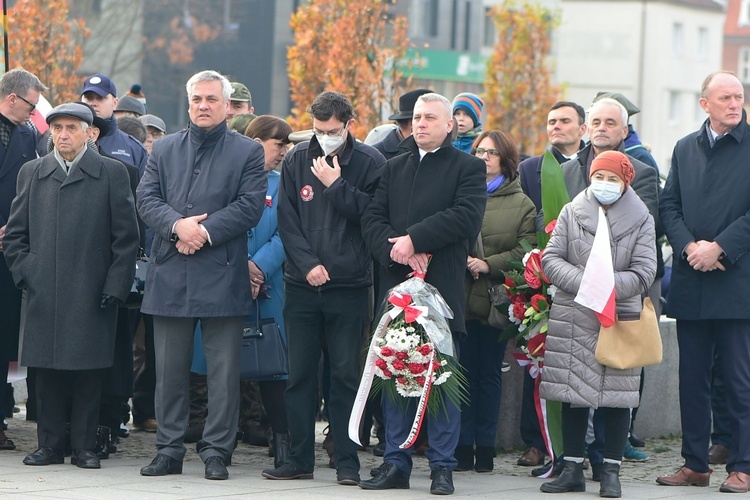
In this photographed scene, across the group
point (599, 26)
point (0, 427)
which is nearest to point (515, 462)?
point (0, 427)

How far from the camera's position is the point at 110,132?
31.8 feet

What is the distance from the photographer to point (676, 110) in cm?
6481

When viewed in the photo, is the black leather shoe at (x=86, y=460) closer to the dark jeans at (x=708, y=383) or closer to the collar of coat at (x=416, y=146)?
the collar of coat at (x=416, y=146)

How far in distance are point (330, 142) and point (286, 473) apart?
6.49 ft

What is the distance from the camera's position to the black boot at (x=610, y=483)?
7.97 metres

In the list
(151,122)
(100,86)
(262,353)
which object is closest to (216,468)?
(262,353)

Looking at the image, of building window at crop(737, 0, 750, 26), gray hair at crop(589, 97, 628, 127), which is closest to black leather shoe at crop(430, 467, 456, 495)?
gray hair at crop(589, 97, 628, 127)

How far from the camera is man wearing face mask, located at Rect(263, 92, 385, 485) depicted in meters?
8.22

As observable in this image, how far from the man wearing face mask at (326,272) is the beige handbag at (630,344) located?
1.45 metres

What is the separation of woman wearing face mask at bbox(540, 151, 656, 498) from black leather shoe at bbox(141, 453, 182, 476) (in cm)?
219

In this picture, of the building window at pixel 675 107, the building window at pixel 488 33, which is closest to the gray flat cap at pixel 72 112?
the building window at pixel 488 33

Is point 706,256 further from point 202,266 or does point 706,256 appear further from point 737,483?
point 202,266

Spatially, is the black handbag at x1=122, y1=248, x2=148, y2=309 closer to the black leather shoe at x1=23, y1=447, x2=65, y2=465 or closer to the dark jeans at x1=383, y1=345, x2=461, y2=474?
the black leather shoe at x1=23, y1=447, x2=65, y2=465

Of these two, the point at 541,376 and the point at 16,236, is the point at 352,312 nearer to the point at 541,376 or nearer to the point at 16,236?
the point at 541,376
